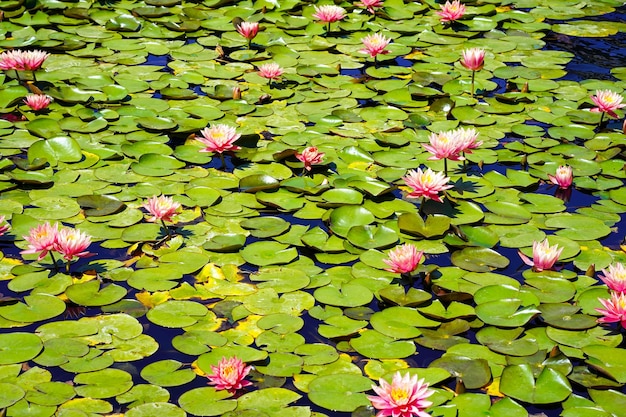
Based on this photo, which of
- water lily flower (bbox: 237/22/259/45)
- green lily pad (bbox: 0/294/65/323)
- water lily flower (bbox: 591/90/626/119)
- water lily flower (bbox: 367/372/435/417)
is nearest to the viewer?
water lily flower (bbox: 367/372/435/417)

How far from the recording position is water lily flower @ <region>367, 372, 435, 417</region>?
300 cm

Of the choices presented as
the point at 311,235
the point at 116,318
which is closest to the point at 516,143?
the point at 311,235

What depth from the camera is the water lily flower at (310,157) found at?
16.4ft

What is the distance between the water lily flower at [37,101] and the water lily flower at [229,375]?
10.8ft

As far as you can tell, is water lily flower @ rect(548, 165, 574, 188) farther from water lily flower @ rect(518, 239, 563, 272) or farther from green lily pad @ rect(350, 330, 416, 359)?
green lily pad @ rect(350, 330, 416, 359)

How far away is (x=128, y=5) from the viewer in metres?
8.09

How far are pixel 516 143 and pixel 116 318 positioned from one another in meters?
2.98

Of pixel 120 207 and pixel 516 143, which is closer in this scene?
pixel 120 207

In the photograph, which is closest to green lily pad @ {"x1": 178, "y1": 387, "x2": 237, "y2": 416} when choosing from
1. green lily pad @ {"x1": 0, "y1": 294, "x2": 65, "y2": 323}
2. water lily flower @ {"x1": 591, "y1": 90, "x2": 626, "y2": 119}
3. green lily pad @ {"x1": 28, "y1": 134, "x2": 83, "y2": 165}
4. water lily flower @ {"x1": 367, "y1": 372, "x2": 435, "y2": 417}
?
water lily flower @ {"x1": 367, "y1": 372, "x2": 435, "y2": 417}

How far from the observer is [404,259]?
154 inches

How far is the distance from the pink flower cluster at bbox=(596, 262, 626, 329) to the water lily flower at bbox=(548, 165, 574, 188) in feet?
3.79

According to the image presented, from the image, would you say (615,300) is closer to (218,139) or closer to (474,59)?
(218,139)

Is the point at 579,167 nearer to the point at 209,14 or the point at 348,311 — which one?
the point at 348,311

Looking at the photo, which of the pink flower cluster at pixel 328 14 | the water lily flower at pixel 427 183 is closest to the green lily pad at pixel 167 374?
the water lily flower at pixel 427 183
